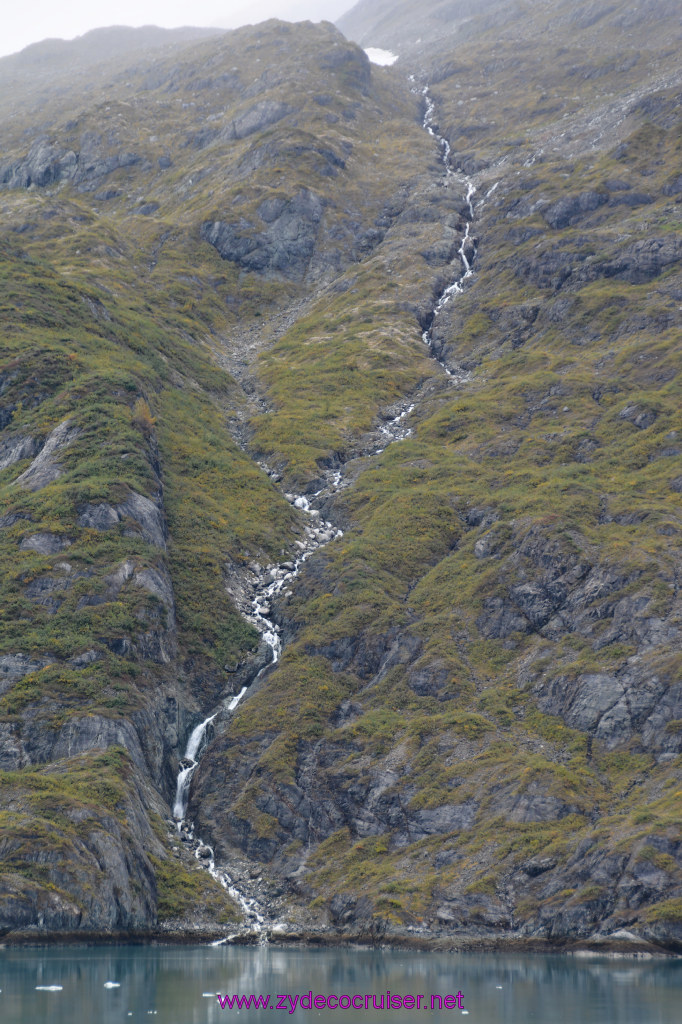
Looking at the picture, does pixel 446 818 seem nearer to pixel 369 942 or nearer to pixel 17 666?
pixel 369 942

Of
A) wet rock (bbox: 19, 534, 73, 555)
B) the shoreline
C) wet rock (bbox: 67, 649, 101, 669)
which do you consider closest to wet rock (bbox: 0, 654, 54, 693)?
wet rock (bbox: 67, 649, 101, 669)

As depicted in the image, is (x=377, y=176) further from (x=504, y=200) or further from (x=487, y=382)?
(x=487, y=382)

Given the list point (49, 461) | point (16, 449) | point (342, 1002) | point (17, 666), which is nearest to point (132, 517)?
point (49, 461)

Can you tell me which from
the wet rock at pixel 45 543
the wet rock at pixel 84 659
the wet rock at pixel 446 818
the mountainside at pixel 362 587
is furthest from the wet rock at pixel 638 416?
the wet rock at pixel 84 659

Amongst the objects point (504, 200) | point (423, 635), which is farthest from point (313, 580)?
point (504, 200)

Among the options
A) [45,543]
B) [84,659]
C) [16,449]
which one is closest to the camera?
[84,659]
